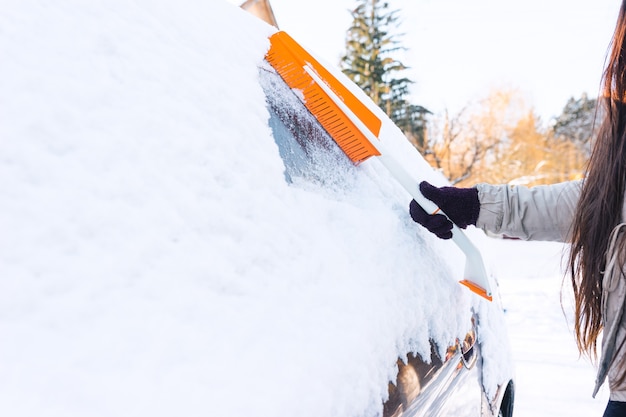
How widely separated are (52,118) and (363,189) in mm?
716

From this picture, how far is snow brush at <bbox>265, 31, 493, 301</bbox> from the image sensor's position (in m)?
1.30

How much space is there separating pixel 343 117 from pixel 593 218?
688 mm

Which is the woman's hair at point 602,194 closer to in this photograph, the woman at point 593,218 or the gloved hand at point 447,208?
the woman at point 593,218

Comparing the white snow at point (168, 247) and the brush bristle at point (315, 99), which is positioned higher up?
the brush bristle at point (315, 99)

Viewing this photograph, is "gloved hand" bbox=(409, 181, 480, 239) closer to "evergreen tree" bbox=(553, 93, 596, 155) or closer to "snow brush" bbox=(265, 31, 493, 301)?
"snow brush" bbox=(265, 31, 493, 301)

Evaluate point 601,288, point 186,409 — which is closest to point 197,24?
point 186,409

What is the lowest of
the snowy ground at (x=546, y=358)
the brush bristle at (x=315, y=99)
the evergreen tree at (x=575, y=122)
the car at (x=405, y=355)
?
the snowy ground at (x=546, y=358)

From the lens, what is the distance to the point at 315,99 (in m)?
1.33

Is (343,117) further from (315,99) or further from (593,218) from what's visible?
(593,218)

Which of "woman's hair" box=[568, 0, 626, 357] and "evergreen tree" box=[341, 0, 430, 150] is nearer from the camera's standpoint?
"woman's hair" box=[568, 0, 626, 357]

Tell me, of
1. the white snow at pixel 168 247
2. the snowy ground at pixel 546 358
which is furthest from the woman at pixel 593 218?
the white snow at pixel 168 247

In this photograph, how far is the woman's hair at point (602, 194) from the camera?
3.87 feet

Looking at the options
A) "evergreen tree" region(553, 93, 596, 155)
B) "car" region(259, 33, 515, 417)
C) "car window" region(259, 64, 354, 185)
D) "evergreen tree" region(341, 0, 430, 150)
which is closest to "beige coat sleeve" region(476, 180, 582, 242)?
"car" region(259, 33, 515, 417)

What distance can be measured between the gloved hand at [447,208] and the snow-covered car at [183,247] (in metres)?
0.11
